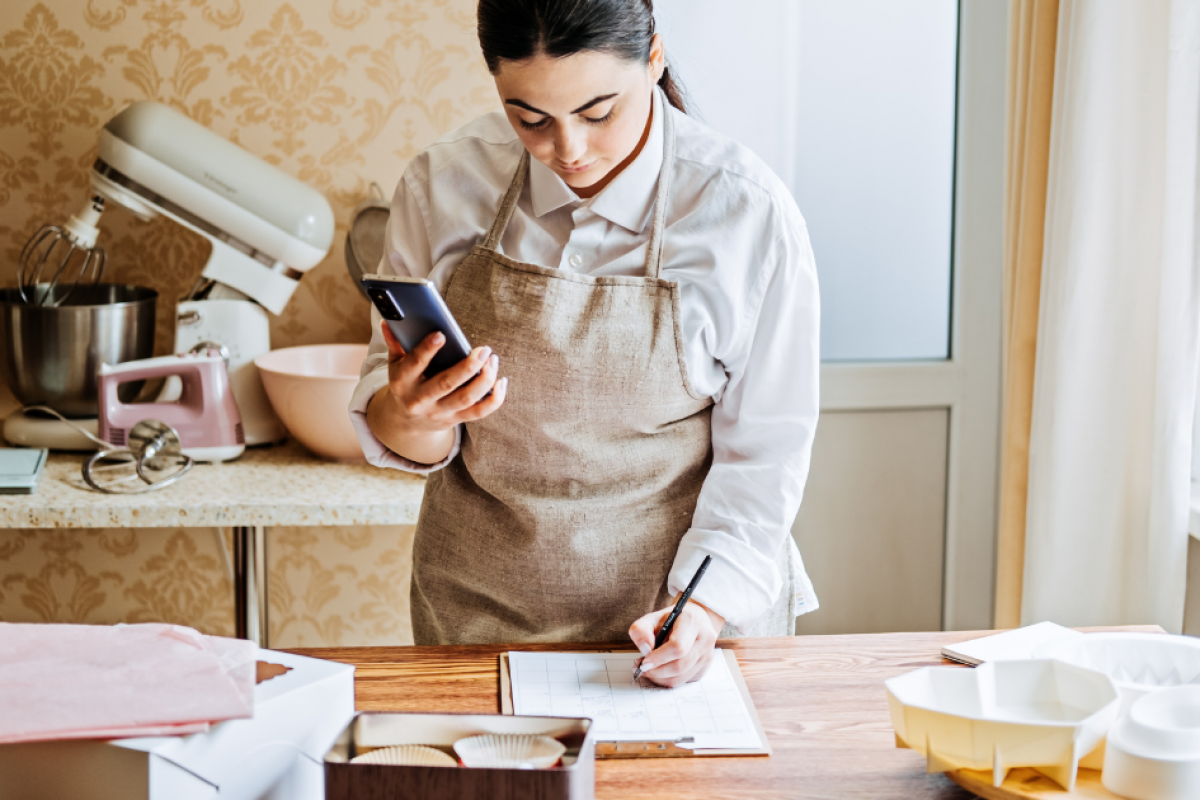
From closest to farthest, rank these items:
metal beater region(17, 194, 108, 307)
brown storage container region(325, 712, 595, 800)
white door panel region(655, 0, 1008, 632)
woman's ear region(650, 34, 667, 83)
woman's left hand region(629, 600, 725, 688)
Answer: brown storage container region(325, 712, 595, 800), woman's left hand region(629, 600, 725, 688), woman's ear region(650, 34, 667, 83), metal beater region(17, 194, 108, 307), white door panel region(655, 0, 1008, 632)

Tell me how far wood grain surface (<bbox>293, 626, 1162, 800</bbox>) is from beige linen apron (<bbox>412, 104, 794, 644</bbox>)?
12 cm

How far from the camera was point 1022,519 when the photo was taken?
207 centimetres

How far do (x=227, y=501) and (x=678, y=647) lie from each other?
999mm

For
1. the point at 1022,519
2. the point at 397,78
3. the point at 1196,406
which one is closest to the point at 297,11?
the point at 397,78

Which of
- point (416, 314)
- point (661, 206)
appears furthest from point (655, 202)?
point (416, 314)

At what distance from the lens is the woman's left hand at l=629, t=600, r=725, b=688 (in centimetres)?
100

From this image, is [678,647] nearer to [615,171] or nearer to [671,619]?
[671,619]

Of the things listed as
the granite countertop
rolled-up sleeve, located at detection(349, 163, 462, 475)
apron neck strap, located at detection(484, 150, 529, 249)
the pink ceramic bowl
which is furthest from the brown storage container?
the pink ceramic bowl

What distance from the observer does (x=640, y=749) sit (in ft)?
2.94

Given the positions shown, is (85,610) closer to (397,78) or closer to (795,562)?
(397,78)

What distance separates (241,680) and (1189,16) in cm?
168

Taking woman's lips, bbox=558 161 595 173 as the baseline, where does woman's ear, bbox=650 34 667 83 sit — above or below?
above

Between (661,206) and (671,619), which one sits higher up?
(661,206)

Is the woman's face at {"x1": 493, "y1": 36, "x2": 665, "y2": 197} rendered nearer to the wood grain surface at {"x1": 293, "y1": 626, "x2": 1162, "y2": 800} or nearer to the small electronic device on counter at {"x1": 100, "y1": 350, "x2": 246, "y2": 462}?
the wood grain surface at {"x1": 293, "y1": 626, "x2": 1162, "y2": 800}
